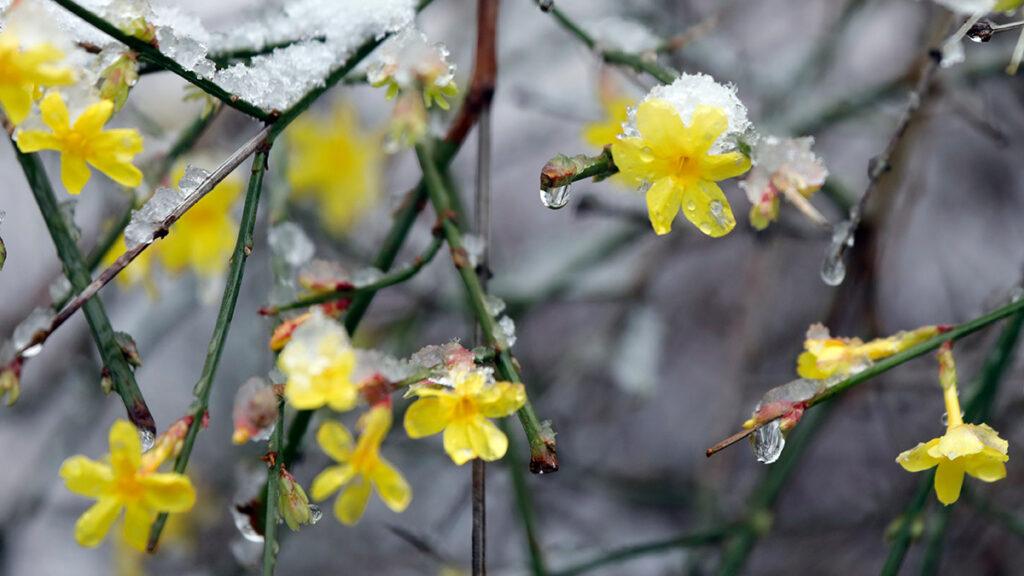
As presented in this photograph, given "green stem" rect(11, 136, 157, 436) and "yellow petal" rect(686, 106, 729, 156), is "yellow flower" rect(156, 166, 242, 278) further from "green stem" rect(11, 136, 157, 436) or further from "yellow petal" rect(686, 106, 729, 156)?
"yellow petal" rect(686, 106, 729, 156)

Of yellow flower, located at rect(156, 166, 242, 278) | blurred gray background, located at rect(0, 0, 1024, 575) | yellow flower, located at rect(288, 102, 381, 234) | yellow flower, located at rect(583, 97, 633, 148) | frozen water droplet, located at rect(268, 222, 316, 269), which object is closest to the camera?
frozen water droplet, located at rect(268, 222, 316, 269)

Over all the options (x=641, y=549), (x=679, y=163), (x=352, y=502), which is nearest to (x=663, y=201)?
(x=679, y=163)

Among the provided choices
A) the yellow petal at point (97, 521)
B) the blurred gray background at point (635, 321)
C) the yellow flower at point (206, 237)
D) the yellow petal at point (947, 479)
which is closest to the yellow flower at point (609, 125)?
the blurred gray background at point (635, 321)

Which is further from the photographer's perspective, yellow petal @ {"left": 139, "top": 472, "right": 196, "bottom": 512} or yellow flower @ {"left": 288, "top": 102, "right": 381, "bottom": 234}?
yellow flower @ {"left": 288, "top": 102, "right": 381, "bottom": 234}

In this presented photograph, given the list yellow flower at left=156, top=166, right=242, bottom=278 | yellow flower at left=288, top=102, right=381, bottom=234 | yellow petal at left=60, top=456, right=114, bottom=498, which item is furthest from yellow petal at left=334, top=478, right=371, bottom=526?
yellow flower at left=288, top=102, right=381, bottom=234

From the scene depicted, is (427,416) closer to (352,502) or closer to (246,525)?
(352,502)

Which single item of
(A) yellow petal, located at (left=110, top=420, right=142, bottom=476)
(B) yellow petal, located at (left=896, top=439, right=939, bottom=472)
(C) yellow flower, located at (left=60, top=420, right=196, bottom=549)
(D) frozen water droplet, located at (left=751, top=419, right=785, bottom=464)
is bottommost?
(C) yellow flower, located at (left=60, top=420, right=196, bottom=549)

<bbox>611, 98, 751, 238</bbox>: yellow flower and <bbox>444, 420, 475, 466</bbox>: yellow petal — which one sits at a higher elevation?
<bbox>611, 98, 751, 238</bbox>: yellow flower
